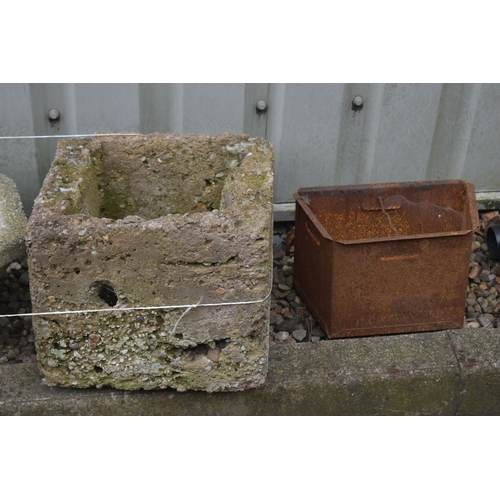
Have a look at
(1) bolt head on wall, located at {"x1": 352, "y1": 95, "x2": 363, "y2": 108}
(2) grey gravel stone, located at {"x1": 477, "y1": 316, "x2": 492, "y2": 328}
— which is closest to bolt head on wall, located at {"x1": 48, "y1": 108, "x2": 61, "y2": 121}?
(1) bolt head on wall, located at {"x1": 352, "y1": 95, "x2": 363, "y2": 108}

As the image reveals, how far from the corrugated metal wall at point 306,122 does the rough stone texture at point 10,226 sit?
54 cm

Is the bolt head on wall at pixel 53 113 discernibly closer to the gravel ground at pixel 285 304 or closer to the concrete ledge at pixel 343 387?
the gravel ground at pixel 285 304

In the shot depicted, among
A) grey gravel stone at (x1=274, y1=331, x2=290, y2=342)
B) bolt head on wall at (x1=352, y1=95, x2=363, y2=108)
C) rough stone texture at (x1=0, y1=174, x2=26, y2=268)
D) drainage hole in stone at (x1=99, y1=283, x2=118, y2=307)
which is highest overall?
bolt head on wall at (x1=352, y1=95, x2=363, y2=108)

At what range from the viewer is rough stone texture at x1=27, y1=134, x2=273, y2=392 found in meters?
2.72

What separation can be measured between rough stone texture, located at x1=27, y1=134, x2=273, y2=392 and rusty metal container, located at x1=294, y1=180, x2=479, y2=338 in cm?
57

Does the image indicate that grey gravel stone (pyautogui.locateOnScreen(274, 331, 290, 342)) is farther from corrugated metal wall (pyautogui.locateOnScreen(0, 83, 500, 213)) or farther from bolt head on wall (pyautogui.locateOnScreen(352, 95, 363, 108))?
bolt head on wall (pyautogui.locateOnScreen(352, 95, 363, 108))

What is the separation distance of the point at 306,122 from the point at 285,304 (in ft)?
3.22

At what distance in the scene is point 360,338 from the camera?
342 cm

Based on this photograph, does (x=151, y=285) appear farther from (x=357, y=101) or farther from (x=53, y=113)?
(x=357, y=101)

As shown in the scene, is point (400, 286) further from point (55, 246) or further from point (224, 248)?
point (55, 246)

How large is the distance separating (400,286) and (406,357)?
0.34 metres

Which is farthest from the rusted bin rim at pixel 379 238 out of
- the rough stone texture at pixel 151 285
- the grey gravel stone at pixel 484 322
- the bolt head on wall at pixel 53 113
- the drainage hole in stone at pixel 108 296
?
the bolt head on wall at pixel 53 113

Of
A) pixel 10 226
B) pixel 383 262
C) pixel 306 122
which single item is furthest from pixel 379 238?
pixel 10 226

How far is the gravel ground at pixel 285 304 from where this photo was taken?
3.53m
